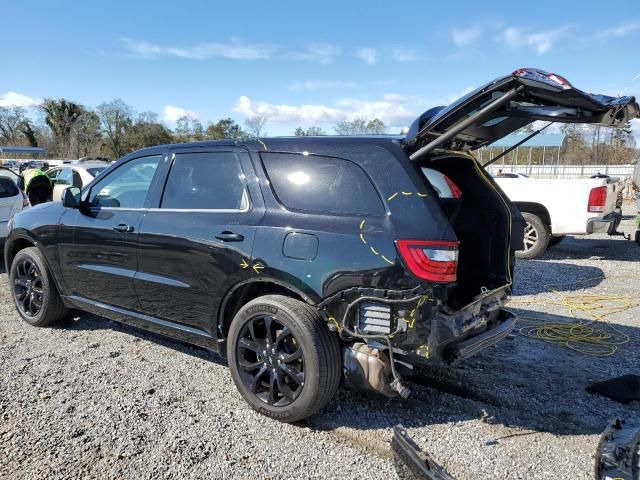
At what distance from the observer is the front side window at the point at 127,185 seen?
4.21 metres

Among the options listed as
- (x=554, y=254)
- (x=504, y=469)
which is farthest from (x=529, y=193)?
(x=504, y=469)

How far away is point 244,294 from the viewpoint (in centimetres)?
351

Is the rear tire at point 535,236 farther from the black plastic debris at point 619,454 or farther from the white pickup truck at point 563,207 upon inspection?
the black plastic debris at point 619,454

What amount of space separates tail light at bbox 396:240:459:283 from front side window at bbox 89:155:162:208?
7.53 feet

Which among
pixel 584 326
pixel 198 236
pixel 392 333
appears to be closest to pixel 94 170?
pixel 198 236

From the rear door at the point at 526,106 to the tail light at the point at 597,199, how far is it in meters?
6.28

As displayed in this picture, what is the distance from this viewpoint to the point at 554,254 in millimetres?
9844

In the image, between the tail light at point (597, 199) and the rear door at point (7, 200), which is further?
the tail light at point (597, 199)

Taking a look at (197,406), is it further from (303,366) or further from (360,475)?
(360,475)

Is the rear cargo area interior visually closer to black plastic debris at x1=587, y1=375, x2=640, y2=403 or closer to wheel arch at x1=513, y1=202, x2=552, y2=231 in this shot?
black plastic debris at x1=587, y1=375, x2=640, y2=403

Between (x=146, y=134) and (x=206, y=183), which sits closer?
(x=206, y=183)

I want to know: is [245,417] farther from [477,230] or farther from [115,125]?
[115,125]

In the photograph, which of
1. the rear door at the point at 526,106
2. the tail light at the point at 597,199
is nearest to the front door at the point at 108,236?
the rear door at the point at 526,106

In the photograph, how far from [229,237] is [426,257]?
4.39ft
